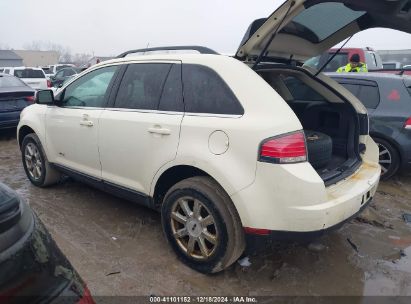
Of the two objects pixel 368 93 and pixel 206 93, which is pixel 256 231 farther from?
pixel 368 93

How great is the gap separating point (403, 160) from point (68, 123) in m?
4.32

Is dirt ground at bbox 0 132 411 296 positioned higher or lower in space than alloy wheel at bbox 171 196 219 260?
lower

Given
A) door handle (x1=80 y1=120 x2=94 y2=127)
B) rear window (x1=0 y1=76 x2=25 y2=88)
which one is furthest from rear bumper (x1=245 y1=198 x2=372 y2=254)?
rear window (x1=0 y1=76 x2=25 y2=88)

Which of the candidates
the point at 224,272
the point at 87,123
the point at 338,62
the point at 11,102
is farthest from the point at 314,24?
the point at 338,62

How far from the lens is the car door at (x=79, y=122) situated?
145 inches

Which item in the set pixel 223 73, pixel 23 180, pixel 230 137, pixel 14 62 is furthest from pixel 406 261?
pixel 14 62

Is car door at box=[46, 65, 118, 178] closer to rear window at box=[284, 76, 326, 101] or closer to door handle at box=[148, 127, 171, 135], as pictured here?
door handle at box=[148, 127, 171, 135]

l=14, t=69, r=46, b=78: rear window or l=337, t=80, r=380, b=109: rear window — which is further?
l=14, t=69, r=46, b=78: rear window

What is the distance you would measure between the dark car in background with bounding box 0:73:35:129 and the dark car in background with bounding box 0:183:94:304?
677 cm

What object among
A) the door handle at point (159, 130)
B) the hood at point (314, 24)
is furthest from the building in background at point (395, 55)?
the door handle at point (159, 130)

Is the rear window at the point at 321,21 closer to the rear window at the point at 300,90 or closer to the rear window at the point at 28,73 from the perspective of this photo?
the rear window at the point at 300,90

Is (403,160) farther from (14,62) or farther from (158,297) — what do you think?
(14,62)

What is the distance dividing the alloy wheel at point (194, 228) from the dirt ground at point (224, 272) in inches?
7.6

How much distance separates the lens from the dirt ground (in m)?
2.78
